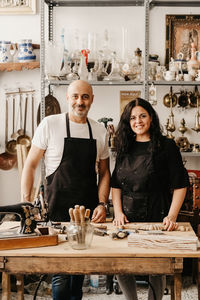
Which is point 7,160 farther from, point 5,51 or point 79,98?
point 79,98

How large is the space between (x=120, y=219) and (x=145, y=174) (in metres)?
0.32

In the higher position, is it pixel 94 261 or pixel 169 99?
pixel 169 99

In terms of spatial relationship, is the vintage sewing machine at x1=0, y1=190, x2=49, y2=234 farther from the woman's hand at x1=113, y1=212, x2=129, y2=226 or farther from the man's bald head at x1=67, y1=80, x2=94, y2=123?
the man's bald head at x1=67, y1=80, x2=94, y2=123

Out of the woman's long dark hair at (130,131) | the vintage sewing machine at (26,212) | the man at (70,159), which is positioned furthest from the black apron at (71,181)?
the vintage sewing machine at (26,212)

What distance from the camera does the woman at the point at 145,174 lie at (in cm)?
274

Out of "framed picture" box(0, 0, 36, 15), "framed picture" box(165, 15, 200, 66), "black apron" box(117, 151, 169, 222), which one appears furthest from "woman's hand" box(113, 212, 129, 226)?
"framed picture" box(0, 0, 36, 15)

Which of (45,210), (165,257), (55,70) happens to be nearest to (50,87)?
(55,70)

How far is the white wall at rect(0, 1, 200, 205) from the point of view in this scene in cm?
427

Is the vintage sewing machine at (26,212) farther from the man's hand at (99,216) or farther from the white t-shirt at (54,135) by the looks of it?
the white t-shirt at (54,135)

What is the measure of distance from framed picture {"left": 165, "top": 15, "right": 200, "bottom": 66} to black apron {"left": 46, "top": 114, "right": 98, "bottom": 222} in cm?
172

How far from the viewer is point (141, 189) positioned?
9.05 ft

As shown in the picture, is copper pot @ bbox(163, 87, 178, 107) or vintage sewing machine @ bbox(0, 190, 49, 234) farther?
copper pot @ bbox(163, 87, 178, 107)

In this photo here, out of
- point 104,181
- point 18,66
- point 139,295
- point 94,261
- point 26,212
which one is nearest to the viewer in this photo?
point 94,261

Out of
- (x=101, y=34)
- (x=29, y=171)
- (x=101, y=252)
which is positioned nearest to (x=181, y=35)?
(x=101, y=34)
